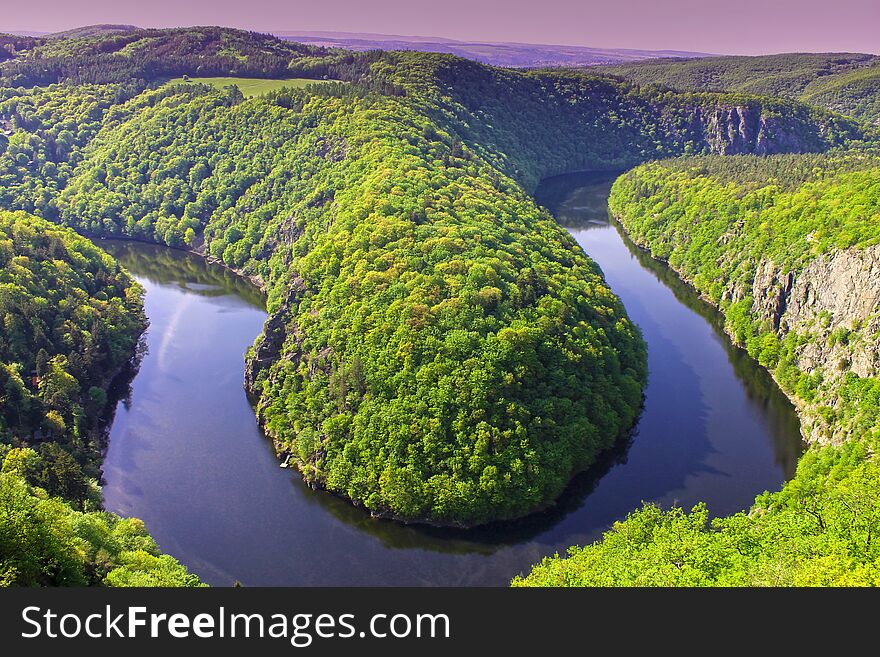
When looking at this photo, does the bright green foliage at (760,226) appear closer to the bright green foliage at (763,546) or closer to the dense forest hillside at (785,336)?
the dense forest hillside at (785,336)

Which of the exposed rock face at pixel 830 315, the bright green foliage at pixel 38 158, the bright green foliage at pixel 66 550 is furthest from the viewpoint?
the bright green foliage at pixel 38 158

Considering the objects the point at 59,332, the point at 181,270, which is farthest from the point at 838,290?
the point at 181,270

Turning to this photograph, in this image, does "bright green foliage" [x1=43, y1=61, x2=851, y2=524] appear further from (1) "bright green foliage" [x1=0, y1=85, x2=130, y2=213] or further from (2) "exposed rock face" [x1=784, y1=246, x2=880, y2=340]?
(1) "bright green foliage" [x1=0, y1=85, x2=130, y2=213]

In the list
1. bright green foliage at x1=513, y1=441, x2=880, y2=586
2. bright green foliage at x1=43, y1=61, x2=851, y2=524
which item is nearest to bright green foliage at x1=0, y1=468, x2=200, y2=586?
bright green foliage at x1=43, y1=61, x2=851, y2=524

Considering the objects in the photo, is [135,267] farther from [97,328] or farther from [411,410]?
[411,410]

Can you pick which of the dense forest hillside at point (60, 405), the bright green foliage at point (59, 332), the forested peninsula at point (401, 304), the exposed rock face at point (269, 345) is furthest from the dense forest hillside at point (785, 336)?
the bright green foliage at point (59, 332)
